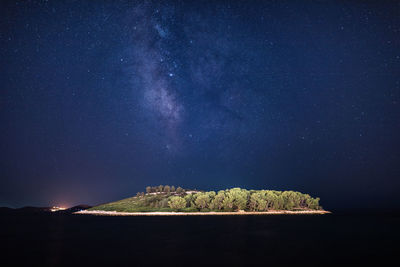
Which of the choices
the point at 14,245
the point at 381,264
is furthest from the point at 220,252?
the point at 14,245

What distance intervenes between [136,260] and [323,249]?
115 ft

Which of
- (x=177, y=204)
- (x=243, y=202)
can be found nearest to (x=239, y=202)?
(x=243, y=202)

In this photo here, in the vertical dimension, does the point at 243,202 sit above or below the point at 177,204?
above

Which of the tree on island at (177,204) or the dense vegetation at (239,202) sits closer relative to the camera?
the dense vegetation at (239,202)

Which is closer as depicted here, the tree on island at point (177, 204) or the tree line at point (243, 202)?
the tree line at point (243, 202)

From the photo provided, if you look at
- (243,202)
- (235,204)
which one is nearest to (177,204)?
(235,204)

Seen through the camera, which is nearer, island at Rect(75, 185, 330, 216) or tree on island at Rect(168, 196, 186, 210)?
island at Rect(75, 185, 330, 216)

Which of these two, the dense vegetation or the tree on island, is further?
the tree on island

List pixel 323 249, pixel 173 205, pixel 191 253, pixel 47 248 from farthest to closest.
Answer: pixel 173 205
pixel 47 248
pixel 323 249
pixel 191 253

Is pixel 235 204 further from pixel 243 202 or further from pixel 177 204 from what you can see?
pixel 177 204

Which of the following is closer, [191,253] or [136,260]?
[136,260]

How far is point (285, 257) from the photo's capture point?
143 feet

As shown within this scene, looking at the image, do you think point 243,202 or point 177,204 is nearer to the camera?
point 243,202

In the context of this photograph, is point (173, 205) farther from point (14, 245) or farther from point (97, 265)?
point (97, 265)
